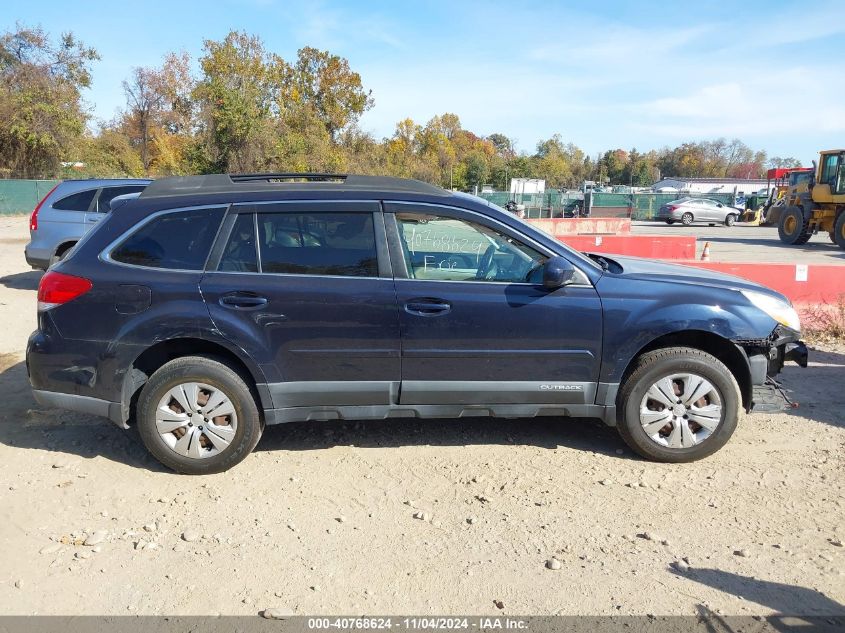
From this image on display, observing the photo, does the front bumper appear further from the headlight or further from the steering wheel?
the steering wheel

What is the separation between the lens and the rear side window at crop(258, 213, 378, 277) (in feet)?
13.7

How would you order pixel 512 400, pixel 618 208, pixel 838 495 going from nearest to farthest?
pixel 838 495, pixel 512 400, pixel 618 208

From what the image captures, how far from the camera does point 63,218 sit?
9.98 metres

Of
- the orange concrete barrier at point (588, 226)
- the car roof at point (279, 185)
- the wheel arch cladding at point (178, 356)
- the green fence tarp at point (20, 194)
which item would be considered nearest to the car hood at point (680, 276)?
the car roof at point (279, 185)

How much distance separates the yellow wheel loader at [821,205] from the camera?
749 inches

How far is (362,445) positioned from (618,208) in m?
39.5

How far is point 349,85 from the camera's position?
46.2 m

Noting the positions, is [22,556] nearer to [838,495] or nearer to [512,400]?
[512,400]

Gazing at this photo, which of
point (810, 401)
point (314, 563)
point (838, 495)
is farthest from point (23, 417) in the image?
point (810, 401)

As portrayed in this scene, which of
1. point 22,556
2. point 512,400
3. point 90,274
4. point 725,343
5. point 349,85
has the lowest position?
point 22,556

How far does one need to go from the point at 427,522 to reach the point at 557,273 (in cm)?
169

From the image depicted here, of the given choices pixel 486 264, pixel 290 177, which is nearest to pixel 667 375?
pixel 486 264

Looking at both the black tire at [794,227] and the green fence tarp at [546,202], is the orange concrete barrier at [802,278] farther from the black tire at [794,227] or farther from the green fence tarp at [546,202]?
the green fence tarp at [546,202]

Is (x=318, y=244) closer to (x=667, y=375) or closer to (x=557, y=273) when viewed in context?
(x=557, y=273)
